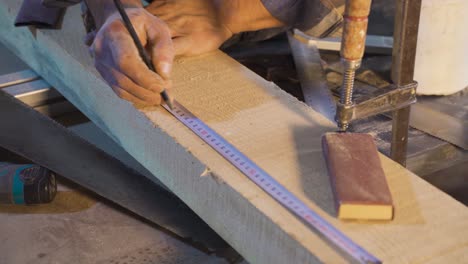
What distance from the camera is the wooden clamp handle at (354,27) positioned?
143 cm

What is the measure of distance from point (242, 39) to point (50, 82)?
0.90 metres

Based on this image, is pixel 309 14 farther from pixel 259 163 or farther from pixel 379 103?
pixel 259 163

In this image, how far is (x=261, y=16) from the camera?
2.19 m

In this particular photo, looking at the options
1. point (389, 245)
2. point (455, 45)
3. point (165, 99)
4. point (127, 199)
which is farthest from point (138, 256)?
point (455, 45)

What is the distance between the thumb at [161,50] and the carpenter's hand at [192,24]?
227 millimetres

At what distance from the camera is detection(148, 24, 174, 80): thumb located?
165cm

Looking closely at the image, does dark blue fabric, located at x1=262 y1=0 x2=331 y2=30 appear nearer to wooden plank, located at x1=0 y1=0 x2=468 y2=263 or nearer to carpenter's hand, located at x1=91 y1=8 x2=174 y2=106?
wooden plank, located at x1=0 y1=0 x2=468 y2=263

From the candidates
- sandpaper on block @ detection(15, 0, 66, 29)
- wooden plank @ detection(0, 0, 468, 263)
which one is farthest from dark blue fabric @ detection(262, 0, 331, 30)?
sandpaper on block @ detection(15, 0, 66, 29)

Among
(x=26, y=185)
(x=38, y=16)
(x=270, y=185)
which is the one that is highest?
(x=38, y=16)

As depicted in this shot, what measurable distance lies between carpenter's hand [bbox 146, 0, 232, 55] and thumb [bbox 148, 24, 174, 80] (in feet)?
0.75

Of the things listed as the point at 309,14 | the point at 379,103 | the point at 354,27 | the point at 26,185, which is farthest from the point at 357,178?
the point at 26,185

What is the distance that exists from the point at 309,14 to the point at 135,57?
0.76m

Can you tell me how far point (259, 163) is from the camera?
57.4 inches

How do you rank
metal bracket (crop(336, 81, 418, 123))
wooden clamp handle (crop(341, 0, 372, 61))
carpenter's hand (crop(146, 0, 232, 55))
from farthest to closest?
carpenter's hand (crop(146, 0, 232, 55)) < metal bracket (crop(336, 81, 418, 123)) < wooden clamp handle (crop(341, 0, 372, 61))
